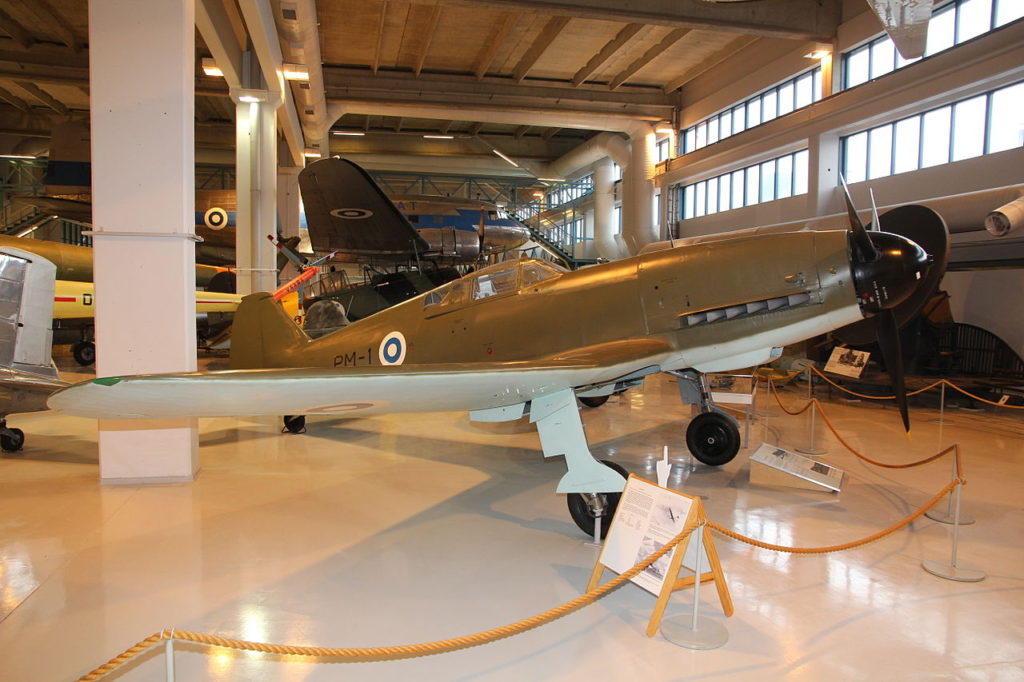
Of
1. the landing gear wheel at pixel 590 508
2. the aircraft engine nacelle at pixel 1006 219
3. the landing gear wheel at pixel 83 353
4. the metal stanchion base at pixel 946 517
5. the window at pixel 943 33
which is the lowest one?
the metal stanchion base at pixel 946 517

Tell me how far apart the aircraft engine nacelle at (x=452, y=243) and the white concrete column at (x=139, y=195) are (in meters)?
12.5

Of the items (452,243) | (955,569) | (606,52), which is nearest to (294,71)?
(452,243)

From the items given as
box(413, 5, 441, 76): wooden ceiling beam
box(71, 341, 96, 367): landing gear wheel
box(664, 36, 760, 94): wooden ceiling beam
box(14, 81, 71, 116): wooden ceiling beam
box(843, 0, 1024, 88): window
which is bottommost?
box(71, 341, 96, 367): landing gear wheel

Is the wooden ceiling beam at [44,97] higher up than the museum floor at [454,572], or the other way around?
the wooden ceiling beam at [44,97]

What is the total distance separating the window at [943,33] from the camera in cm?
1145

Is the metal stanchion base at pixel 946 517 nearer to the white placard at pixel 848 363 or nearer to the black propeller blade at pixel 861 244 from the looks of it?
the black propeller blade at pixel 861 244

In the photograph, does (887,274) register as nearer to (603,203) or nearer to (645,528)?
(645,528)

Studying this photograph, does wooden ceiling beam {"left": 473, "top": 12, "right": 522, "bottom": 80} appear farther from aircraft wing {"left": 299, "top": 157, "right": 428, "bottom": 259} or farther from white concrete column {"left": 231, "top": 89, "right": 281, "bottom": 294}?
white concrete column {"left": 231, "top": 89, "right": 281, "bottom": 294}

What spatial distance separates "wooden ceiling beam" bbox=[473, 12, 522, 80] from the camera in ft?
49.2

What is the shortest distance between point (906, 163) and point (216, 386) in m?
16.0

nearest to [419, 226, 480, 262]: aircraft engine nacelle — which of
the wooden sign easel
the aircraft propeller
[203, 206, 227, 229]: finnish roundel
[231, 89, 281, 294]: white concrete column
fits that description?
[231, 89, 281, 294]: white concrete column

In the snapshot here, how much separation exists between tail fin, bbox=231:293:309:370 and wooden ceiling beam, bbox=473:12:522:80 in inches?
434

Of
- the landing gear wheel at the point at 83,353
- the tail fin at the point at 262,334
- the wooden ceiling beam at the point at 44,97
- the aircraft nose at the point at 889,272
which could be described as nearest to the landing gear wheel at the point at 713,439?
the aircraft nose at the point at 889,272

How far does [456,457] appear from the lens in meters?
6.49
